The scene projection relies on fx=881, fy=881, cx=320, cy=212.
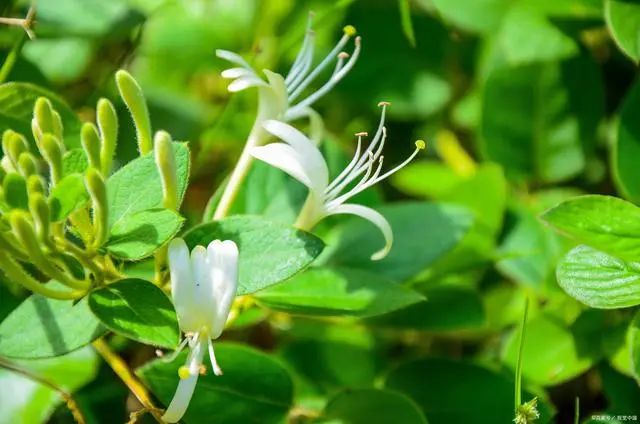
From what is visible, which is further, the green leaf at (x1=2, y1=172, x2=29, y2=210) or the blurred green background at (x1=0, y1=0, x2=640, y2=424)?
the blurred green background at (x1=0, y1=0, x2=640, y2=424)

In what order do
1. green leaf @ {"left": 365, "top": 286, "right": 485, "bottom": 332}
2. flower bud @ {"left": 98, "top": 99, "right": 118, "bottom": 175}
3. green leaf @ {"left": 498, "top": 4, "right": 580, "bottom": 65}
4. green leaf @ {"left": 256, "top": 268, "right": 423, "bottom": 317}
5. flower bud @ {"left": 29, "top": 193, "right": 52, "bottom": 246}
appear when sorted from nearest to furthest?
flower bud @ {"left": 29, "top": 193, "right": 52, "bottom": 246}, flower bud @ {"left": 98, "top": 99, "right": 118, "bottom": 175}, green leaf @ {"left": 256, "top": 268, "right": 423, "bottom": 317}, green leaf @ {"left": 365, "top": 286, "right": 485, "bottom": 332}, green leaf @ {"left": 498, "top": 4, "right": 580, "bottom": 65}

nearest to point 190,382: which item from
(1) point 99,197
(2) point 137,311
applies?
(2) point 137,311

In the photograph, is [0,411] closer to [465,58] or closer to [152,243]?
[152,243]

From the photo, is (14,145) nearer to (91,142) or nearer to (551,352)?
(91,142)

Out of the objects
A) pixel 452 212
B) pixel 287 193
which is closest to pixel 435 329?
pixel 452 212

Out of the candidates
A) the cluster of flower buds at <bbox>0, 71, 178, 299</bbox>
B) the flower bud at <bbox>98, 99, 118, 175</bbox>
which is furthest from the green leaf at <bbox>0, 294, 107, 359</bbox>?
the flower bud at <bbox>98, 99, 118, 175</bbox>

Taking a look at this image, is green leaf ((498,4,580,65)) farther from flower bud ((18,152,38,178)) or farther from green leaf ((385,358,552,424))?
flower bud ((18,152,38,178))

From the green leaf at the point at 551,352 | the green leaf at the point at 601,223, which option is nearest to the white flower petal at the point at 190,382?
the green leaf at the point at 601,223
